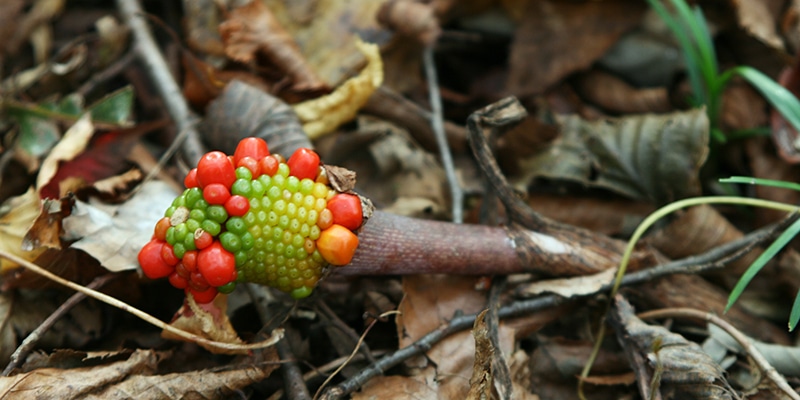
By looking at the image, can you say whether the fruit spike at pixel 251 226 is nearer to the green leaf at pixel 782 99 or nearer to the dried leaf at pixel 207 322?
the dried leaf at pixel 207 322

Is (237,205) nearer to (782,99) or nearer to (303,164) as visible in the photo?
(303,164)

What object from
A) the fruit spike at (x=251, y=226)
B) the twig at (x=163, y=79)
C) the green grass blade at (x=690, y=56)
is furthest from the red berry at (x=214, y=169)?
the green grass blade at (x=690, y=56)

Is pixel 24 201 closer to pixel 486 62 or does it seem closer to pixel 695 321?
pixel 486 62

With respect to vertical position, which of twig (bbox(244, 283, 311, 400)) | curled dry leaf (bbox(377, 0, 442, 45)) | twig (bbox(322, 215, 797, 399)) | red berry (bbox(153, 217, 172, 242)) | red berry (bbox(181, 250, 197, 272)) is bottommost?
twig (bbox(244, 283, 311, 400))

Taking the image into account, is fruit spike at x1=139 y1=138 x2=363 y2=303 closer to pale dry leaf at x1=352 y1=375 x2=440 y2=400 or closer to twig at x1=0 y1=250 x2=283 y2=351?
twig at x1=0 y1=250 x2=283 y2=351

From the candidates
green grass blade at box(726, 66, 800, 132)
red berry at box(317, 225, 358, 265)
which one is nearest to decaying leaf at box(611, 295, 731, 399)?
red berry at box(317, 225, 358, 265)

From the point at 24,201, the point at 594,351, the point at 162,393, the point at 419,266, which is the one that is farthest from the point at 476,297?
the point at 24,201

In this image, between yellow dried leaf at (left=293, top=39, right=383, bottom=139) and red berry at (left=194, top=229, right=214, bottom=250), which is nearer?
red berry at (left=194, top=229, right=214, bottom=250)
